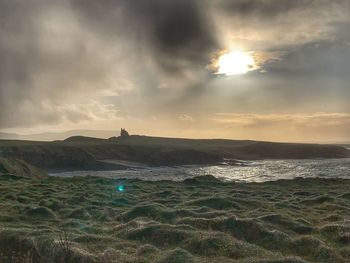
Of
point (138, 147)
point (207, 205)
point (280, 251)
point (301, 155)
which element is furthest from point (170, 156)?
point (280, 251)

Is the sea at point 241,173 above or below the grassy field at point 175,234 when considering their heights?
below

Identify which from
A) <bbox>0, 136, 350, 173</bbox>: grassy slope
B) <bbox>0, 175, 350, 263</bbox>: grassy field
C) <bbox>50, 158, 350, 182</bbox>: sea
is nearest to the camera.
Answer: <bbox>0, 175, 350, 263</bbox>: grassy field

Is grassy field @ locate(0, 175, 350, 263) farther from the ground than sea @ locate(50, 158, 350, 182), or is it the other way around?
grassy field @ locate(0, 175, 350, 263)

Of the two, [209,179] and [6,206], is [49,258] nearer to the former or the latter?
[6,206]

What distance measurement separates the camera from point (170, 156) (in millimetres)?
158250

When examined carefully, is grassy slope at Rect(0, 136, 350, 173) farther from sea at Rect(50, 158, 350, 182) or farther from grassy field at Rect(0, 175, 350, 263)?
grassy field at Rect(0, 175, 350, 263)

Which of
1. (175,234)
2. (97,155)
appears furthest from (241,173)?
(175,234)

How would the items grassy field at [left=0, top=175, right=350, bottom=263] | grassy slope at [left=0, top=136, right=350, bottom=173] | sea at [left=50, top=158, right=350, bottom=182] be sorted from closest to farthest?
grassy field at [left=0, top=175, right=350, bottom=263] < sea at [left=50, top=158, right=350, bottom=182] < grassy slope at [left=0, top=136, right=350, bottom=173]

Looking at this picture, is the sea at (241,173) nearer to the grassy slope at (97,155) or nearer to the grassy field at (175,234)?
the grassy slope at (97,155)

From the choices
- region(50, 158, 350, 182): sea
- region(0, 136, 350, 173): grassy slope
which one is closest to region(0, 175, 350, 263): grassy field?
region(50, 158, 350, 182): sea

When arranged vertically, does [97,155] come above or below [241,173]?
above

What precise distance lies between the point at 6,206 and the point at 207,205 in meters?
16.5

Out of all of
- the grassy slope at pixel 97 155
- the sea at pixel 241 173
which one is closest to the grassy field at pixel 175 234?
the sea at pixel 241 173

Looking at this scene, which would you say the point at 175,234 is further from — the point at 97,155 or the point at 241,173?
the point at 97,155
